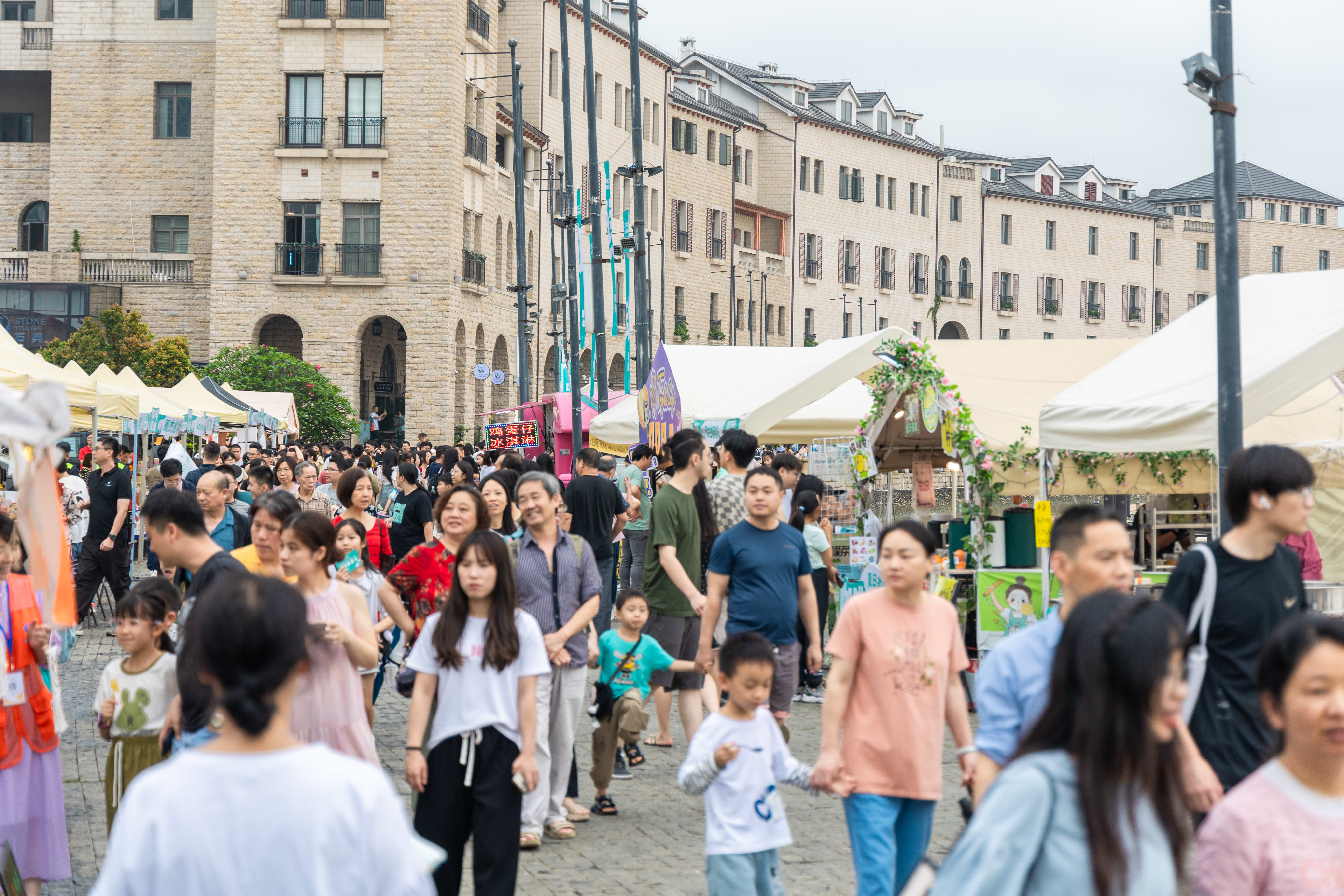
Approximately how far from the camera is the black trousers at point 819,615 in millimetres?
11383

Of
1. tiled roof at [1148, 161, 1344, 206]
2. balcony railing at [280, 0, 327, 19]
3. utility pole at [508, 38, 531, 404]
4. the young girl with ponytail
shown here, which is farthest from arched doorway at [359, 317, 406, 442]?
tiled roof at [1148, 161, 1344, 206]

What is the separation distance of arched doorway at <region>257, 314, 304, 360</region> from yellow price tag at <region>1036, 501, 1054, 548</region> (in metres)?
38.9

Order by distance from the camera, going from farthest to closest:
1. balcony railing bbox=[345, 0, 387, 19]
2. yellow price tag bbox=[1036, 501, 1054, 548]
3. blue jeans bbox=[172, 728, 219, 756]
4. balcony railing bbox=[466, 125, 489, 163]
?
balcony railing bbox=[466, 125, 489, 163] < balcony railing bbox=[345, 0, 387, 19] < yellow price tag bbox=[1036, 501, 1054, 548] < blue jeans bbox=[172, 728, 219, 756]

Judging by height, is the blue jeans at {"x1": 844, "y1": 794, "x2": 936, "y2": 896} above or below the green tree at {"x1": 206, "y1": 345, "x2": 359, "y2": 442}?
below

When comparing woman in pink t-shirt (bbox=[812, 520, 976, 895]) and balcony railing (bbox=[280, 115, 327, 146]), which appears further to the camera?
balcony railing (bbox=[280, 115, 327, 146])

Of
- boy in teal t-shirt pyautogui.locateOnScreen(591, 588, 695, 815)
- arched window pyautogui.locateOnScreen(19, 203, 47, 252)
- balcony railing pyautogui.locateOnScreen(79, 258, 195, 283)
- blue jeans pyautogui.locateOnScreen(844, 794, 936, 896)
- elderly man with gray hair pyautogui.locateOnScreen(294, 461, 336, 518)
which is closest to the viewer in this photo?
blue jeans pyautogui.locateOnScreen(844, 794, 936, 896)

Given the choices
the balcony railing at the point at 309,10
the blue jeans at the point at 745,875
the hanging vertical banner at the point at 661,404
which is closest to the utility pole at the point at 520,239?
the balcony railing at the point at 309,10

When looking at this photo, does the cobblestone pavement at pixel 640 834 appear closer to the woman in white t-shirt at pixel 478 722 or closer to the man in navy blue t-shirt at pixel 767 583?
the man in navy blue t-shirt at pixel 767 583

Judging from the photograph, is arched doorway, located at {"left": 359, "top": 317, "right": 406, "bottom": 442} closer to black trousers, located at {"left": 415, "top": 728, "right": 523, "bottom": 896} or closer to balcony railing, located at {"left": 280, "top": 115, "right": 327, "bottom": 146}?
balcony railing, located at {"left": 280, "top": 115, "right": 327, "bottom": 146}

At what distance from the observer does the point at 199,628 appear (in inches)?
106

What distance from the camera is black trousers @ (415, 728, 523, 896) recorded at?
16.6ft

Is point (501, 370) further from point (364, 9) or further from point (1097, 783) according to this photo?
point (1097, 783)

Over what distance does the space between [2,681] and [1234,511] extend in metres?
4.17

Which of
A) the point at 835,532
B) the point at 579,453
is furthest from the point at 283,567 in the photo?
the point at 835,532
